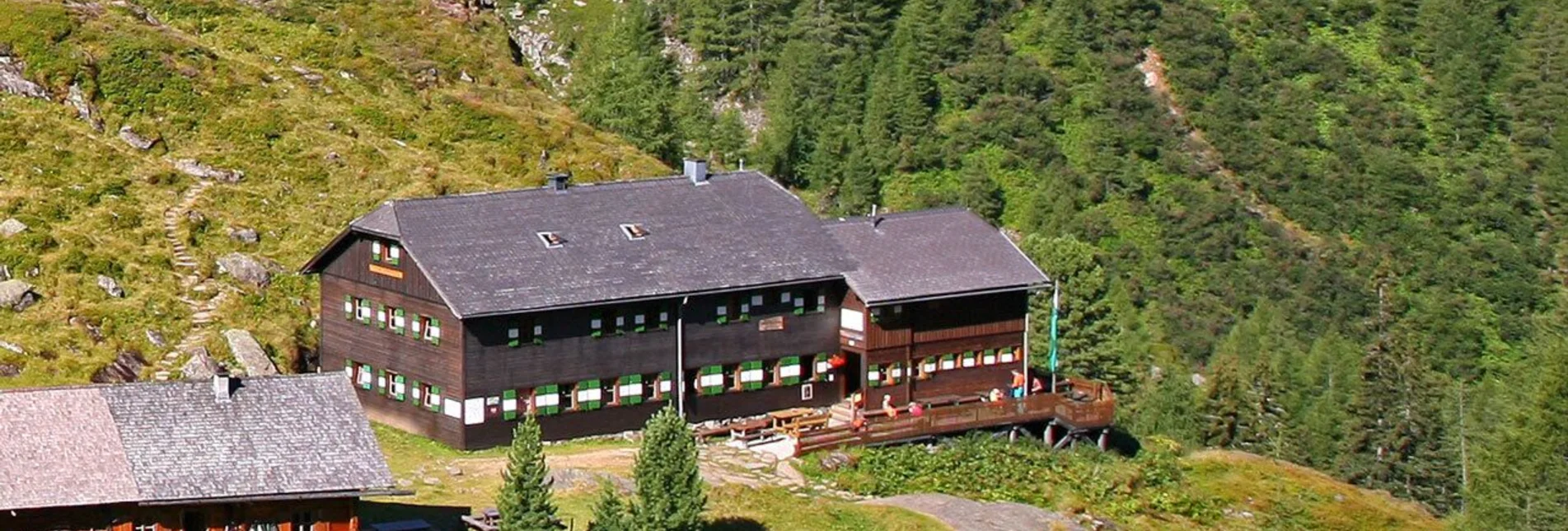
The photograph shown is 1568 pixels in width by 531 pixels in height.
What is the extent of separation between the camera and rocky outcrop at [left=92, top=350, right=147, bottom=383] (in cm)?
7381

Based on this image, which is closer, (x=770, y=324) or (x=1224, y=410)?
(x=770, y=324)

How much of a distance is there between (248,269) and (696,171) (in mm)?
15651

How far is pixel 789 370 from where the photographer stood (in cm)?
7862

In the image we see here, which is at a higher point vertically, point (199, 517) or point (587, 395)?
point (199, 517)

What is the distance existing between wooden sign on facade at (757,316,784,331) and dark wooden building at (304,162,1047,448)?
72 millimetres

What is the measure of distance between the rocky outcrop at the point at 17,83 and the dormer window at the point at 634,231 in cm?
3021

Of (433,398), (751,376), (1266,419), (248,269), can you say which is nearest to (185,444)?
(433,398)

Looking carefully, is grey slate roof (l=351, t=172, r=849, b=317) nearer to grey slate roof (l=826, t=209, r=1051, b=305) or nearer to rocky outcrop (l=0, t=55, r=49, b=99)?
grey slate roof (l=826, t=209, r=1051, b=305)

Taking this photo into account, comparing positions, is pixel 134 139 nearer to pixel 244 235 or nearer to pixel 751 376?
pixel 244 235

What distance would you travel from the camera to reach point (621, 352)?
7475 centimetres

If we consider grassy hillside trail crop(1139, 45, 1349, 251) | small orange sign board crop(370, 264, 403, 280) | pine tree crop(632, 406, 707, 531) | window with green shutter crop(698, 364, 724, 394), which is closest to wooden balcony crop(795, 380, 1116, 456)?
window with green shutter crop(698, 364, 724, 394)

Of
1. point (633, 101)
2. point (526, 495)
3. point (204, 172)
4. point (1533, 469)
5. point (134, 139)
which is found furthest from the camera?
point (633, 101)

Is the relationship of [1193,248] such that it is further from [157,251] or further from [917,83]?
[157,251]

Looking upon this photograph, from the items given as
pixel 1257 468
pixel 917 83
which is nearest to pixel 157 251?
pixel 1257 468
